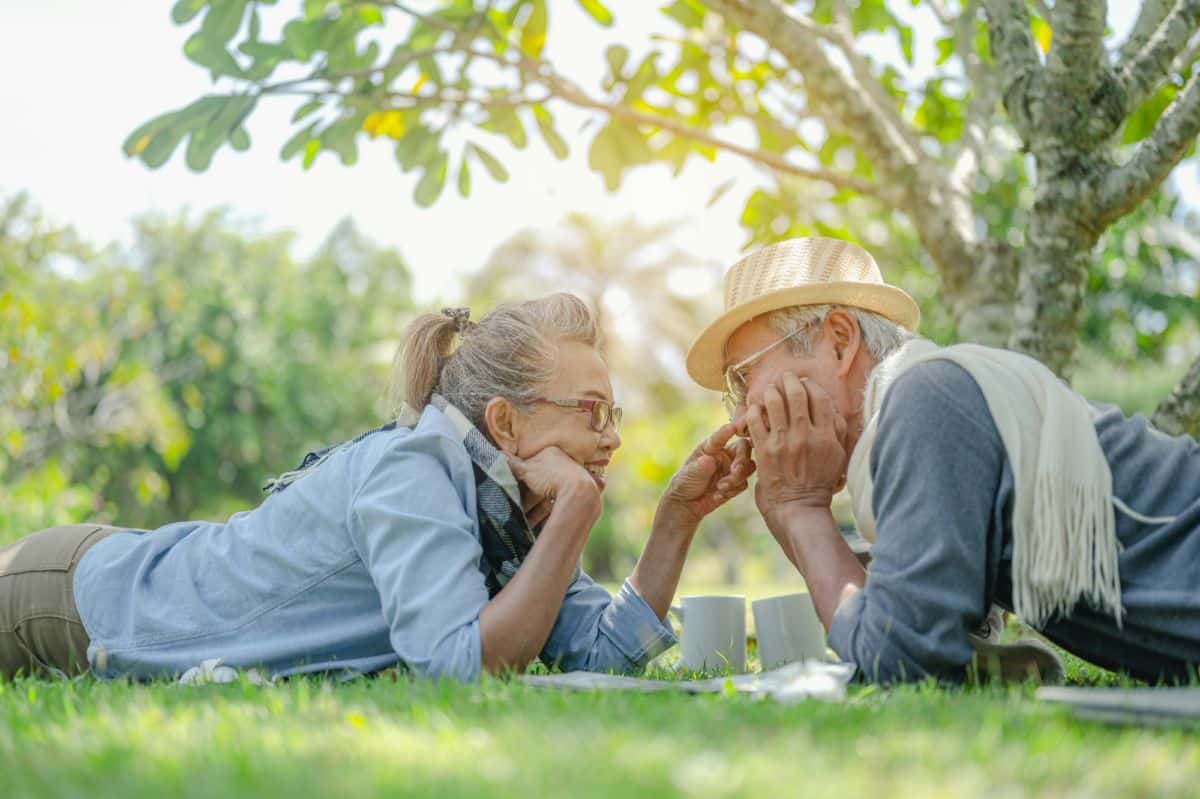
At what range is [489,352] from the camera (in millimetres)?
3867

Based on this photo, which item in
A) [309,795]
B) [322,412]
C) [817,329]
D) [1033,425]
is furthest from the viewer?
[322,412]

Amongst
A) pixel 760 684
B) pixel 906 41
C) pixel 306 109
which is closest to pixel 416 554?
pixel 760 684

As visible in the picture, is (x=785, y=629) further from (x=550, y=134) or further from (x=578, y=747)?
(x=550, y=134)

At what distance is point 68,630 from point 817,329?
8.37 feet

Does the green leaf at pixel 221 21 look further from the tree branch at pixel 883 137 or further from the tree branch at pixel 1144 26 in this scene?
the tree branch at pixel 1144 26

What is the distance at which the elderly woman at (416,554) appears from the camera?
327 centimetres

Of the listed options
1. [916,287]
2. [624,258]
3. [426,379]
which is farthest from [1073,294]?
[624,258]

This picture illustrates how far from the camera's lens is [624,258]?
41.4 metres

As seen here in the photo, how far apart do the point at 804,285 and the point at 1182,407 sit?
2.30 metres

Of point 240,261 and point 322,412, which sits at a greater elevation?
point 240,261

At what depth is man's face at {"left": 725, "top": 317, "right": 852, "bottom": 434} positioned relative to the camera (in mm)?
3668

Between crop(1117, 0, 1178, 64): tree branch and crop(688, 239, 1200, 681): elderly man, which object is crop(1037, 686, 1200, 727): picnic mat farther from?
crop(1117, 0, 1178, 64): tree branch

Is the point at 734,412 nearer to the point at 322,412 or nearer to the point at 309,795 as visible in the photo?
the point at 309,795

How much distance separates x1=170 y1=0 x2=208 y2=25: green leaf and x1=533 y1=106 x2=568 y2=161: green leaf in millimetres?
1866
